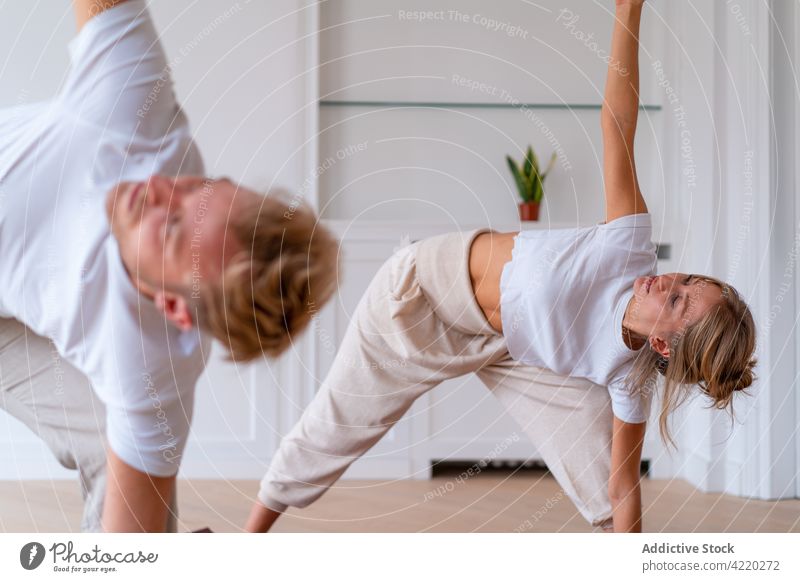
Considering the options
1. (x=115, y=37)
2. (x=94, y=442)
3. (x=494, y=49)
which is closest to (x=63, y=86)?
(x=115, y=37)

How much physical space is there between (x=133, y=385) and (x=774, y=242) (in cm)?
116

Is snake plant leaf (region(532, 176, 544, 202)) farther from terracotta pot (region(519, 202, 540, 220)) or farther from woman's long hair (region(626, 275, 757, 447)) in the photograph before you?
woman's long hair (region(626, 275, 757, 447))

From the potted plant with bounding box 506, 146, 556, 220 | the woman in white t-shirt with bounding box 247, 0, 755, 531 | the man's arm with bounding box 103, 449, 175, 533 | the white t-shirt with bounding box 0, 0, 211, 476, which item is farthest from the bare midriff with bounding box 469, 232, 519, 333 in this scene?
the man's arm with bounding box 103, 449, 175, 533

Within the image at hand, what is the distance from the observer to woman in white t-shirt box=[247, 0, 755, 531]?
4.49 ft

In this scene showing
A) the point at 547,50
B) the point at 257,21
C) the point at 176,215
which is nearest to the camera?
the point at 176,215

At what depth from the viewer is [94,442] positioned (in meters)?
1.33

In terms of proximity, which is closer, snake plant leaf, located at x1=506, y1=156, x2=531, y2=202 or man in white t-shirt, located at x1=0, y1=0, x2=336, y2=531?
man in white t-shirt, located at x1=0, y1=0, x2=336, y2=531

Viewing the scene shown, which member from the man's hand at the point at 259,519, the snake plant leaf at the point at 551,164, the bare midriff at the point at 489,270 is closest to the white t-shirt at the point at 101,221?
the man's hand at the point at 259,519

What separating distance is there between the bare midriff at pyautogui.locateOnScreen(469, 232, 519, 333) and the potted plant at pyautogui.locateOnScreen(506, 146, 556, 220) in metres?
0.33

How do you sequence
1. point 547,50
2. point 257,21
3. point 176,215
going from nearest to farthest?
point 176,215
point 257,21
point 547,50

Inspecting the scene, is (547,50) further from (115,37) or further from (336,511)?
(336,511)

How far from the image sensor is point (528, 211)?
1916 mm

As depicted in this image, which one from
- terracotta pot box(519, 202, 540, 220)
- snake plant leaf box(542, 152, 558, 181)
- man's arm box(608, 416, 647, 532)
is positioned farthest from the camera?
terracotta pot box(519, 202, 540, 220)

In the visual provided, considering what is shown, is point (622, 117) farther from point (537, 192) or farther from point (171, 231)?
point (171, 231)
